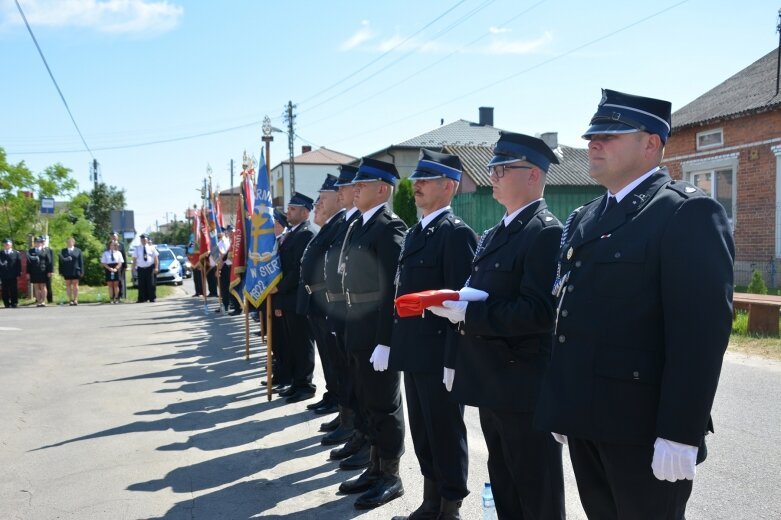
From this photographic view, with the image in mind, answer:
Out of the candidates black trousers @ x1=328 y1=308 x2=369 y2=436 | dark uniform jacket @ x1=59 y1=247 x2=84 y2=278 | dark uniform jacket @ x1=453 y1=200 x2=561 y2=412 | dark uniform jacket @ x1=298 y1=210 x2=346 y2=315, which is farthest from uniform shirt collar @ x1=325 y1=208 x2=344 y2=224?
dark uniform jacket @ x1=59 y1=247 x2=84 y2=278

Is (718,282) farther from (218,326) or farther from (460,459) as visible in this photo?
(218,326)

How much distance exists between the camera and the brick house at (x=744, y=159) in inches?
603

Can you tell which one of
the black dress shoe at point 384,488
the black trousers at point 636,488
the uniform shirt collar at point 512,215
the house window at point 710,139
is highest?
the house window at point 710,139

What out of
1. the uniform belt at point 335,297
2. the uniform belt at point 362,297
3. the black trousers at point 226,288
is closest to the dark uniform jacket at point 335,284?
the uniform belt at point 335,297

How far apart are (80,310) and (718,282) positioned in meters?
19.4

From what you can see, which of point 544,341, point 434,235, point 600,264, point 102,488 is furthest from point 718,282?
point 102,488

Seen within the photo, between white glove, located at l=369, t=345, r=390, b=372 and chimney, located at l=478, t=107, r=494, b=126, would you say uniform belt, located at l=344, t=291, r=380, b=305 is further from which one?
chimney, located at l=478, t=107, r=494, b=126

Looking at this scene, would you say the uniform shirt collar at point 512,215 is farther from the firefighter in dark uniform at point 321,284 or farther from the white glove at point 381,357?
the firefighter in dark uniform at point 321,284

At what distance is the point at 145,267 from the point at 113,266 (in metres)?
1.05

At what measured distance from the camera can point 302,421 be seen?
667 cm

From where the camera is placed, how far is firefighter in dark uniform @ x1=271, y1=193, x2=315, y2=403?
774 centimetres

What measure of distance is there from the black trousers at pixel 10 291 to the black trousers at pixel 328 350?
1739 centimetres

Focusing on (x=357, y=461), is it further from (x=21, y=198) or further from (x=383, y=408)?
(x=21, y=198)

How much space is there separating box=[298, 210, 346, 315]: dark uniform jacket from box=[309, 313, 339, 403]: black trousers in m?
0.11
